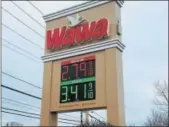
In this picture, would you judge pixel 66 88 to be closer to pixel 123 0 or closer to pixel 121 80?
pixel 121 80

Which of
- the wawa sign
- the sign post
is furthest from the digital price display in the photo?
the wawa sign

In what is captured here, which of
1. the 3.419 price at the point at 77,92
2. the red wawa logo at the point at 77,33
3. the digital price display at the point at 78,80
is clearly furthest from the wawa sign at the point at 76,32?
the 3.419 price at the point at 77,92

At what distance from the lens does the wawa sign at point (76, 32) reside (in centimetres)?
1667

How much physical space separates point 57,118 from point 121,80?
4.48m

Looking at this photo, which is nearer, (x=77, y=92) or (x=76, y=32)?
(x=77, y=92)

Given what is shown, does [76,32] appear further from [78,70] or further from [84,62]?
[78,70]

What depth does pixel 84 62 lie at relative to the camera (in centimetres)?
1656

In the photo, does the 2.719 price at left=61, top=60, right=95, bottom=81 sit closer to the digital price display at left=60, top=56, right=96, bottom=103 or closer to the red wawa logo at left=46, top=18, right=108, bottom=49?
the digital price display at left=60, top=56, right=96, bottom=103

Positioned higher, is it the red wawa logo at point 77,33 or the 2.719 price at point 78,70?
the red wawa logo at point 77,33

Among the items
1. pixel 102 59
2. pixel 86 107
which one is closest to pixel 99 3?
pixel 102 59

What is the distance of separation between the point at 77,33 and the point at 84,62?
2.00 m

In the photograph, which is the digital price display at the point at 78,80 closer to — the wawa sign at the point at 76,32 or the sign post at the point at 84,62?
the sign post at the point at 84,62

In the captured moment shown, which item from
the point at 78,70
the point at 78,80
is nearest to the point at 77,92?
the point at 78,80

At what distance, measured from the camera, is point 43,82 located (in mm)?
17641
